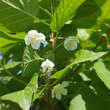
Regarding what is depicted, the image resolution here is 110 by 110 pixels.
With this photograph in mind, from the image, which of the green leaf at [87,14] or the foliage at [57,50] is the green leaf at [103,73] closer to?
the foliage at [57,50]

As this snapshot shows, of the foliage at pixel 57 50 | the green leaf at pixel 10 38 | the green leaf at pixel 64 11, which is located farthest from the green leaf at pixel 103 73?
the green leaf at pixel 10 38

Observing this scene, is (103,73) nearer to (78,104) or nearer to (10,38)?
(78,104)

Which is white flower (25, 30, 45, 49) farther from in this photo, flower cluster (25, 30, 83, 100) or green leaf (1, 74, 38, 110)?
green leaf (1, 74, 38, 110)

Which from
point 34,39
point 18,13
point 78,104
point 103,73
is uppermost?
point 18,13

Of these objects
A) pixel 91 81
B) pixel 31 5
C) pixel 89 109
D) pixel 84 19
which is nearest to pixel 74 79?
pixel 91 81

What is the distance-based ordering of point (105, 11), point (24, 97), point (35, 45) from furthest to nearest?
point (105, 11) < point (35, 45) < point (24, 97)

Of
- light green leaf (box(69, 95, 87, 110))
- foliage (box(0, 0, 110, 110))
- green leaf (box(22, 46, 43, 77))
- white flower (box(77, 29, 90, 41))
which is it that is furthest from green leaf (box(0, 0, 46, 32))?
light green leaf (box(69, 95, 87, 110))

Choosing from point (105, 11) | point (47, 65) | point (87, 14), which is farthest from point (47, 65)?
point (105, 11)
